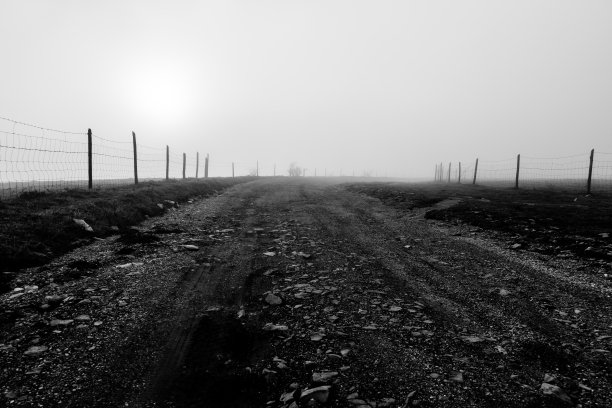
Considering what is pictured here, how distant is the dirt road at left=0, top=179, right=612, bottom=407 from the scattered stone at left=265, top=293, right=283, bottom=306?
0.06 feet

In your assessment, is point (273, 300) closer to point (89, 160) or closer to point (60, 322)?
point (60, 322)

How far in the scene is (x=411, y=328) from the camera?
5.16 meters

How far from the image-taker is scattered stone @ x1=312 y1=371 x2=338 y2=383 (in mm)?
3953

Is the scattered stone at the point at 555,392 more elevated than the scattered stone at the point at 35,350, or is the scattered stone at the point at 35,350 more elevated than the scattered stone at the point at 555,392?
the scattered stone at the point at 555,392

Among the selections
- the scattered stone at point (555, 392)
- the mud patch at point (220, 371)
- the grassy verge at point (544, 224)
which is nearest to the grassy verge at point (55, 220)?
the mud patch at point (220, 371)

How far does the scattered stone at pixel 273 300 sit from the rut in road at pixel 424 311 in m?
0.25

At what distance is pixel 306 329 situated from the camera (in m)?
5.11

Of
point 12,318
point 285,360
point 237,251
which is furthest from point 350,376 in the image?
point 237,251

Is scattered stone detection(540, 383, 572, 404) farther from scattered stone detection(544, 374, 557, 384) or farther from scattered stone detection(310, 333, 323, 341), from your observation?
scattered stone detection(310, 333, 323, 341)

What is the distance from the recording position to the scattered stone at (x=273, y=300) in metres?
6.00

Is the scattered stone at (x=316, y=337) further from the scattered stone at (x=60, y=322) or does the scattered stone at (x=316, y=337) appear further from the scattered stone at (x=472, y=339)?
the scattered stone at (x=60, y=322)

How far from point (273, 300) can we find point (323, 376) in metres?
2.22

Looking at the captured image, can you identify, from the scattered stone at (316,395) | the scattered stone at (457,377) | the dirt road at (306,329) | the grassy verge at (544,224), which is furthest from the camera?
the grassy verge at (544,224)

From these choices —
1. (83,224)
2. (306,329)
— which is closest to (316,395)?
(306,329)
